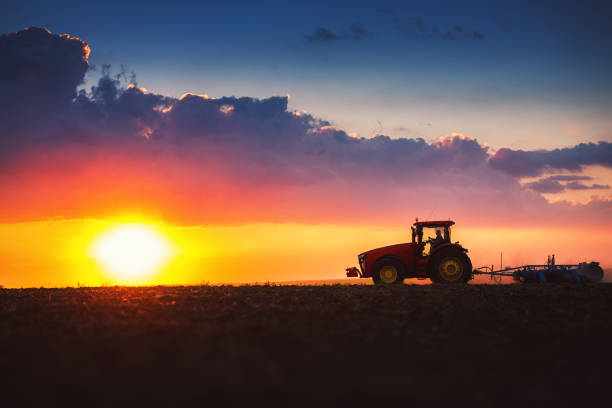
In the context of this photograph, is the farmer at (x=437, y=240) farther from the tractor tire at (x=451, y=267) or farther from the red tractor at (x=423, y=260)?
the tractor tire at (x=451, y=267)

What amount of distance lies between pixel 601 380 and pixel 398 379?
3.73m

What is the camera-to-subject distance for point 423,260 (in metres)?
24.4

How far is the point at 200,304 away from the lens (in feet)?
53.0

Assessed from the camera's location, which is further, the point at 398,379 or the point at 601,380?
the point at 601,380

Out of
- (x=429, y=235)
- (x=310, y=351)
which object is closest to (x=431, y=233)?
(x=429, y=235)

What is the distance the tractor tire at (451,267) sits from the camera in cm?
2377

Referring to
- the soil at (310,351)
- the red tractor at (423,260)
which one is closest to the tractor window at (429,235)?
the red tractor at (423,260)

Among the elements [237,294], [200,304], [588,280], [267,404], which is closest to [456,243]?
[588,280]

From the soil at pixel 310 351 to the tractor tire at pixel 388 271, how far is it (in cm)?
679

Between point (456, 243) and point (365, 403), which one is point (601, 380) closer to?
point (365, 403)

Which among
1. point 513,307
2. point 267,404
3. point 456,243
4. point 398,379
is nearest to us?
point 267,404

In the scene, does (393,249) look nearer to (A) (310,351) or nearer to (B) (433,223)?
(B) (433,223)

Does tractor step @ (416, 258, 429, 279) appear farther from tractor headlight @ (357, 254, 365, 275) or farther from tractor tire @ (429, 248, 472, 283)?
tractor headlight @ (357, 254, 365, 275)

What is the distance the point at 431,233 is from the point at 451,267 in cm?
187
